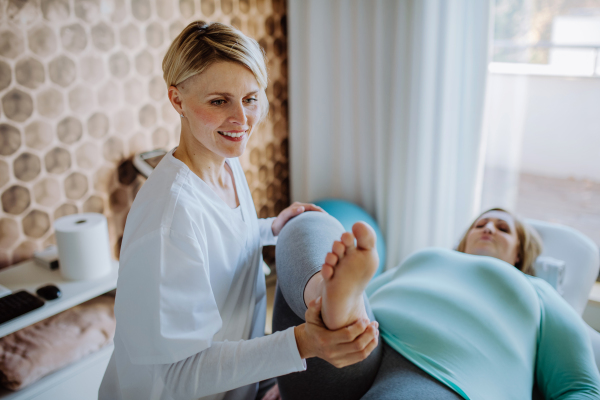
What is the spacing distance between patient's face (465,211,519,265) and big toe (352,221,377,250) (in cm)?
109

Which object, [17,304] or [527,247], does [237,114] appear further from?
[527,247]

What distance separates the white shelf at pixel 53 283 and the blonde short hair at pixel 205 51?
38.3 inches

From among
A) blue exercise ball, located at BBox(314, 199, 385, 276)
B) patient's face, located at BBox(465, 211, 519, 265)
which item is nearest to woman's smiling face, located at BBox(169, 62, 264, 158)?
patient's face, located at BBox(465, 211, 519, 265)

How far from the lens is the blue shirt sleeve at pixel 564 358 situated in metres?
1.21

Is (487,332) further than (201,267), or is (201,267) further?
(487,332)

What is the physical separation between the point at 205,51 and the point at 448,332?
94 centimetres

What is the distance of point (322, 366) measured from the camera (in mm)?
1152

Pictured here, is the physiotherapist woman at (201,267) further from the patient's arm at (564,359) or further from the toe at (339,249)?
the patient's arm at (564,359)

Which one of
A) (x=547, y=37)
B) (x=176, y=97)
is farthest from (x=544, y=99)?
(x=176, y=97)

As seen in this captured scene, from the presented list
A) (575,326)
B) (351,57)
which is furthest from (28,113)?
(575,326)

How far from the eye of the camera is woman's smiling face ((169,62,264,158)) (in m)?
0.98

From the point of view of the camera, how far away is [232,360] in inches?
34.9

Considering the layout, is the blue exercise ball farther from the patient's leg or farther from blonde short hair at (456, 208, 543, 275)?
the patient's leg

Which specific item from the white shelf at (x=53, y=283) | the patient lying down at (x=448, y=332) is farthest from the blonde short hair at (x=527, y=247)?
the white shelf at (x=53, y=283)
